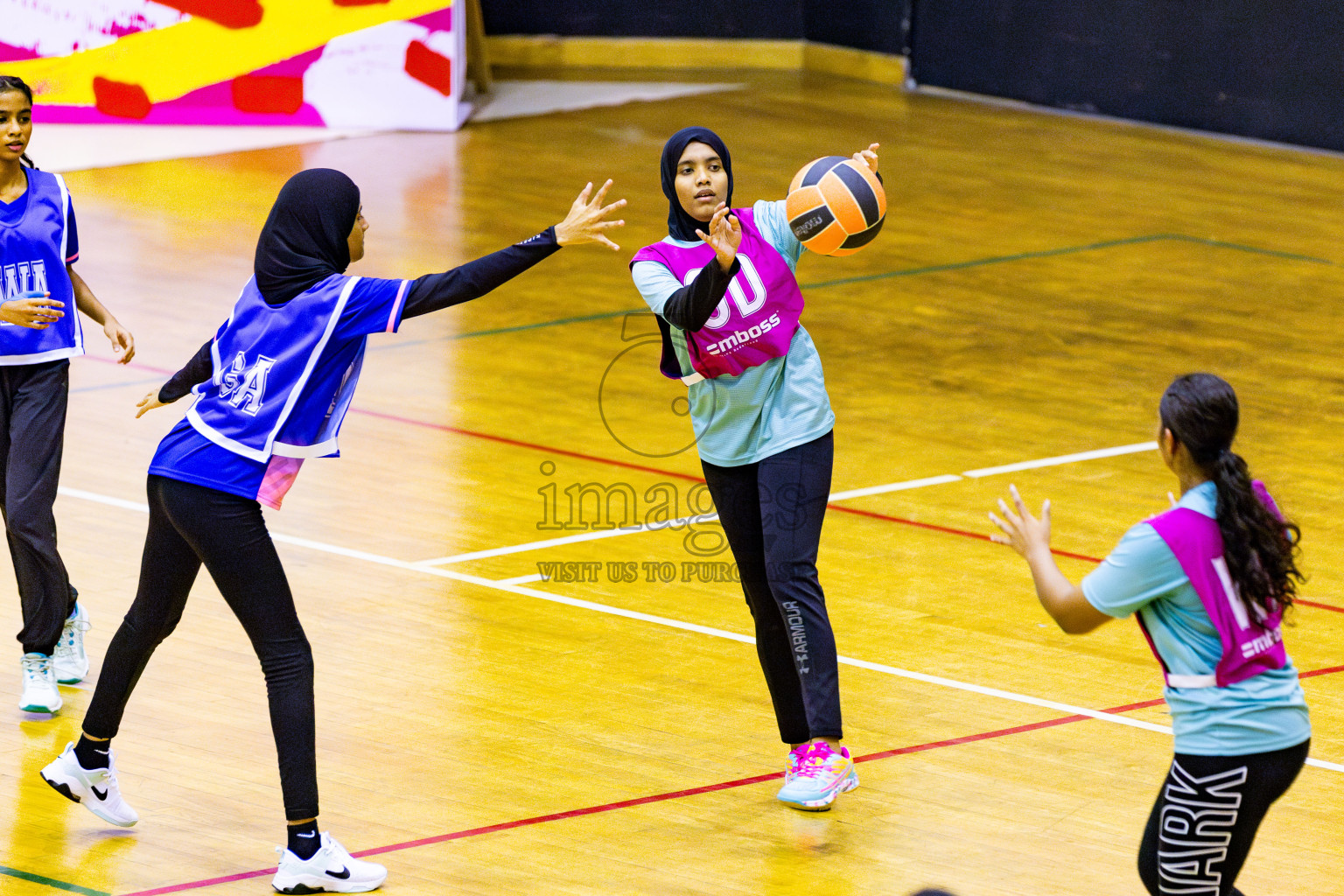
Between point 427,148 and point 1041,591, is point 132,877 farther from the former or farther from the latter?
point 427,148

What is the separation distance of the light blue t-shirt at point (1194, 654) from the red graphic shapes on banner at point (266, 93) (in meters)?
14.7

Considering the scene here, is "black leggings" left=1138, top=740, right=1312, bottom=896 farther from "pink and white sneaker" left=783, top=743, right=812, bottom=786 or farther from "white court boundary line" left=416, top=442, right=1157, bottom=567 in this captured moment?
"white court boundary line" left=416, top=442, right=1157, bottom=567

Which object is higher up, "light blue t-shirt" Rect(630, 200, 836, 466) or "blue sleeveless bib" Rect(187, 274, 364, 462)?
"blue sleeveless bib" Rect(187, 274, 364, 462)

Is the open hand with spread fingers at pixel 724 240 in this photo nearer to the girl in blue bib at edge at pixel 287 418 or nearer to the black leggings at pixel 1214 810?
the girl in blue bib at edge at pixel 287 418

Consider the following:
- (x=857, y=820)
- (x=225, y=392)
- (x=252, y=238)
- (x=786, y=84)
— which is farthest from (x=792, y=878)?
(x=786, y=84)

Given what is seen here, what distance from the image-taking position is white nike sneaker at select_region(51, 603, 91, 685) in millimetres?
6273

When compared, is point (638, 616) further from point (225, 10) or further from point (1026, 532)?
point (225, 10)

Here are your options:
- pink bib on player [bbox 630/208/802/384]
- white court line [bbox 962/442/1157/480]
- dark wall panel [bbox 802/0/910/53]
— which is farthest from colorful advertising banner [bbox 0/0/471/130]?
pink bib on player [bbox 630/208/802/384]

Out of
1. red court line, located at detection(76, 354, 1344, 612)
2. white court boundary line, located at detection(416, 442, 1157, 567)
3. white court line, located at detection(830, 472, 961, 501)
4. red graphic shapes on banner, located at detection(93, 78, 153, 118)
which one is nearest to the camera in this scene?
white court boundary line, located at detection(416, 442, 1157, 567)

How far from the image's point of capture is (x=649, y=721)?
610cm

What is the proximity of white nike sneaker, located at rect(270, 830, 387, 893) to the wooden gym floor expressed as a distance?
120mm

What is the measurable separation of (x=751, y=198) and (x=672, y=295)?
957 cm

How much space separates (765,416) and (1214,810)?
1961 millimetres

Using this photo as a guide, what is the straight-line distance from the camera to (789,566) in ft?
17.5
